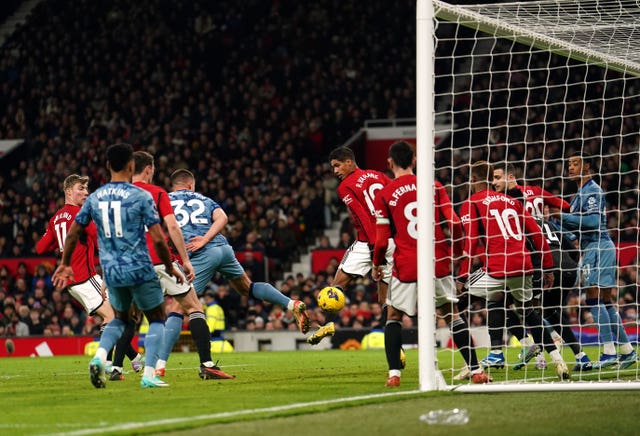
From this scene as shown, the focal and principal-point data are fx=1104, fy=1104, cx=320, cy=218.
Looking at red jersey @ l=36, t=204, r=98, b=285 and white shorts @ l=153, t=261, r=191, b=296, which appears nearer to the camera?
white shorts @ l=153, t=261, r=191, b=296

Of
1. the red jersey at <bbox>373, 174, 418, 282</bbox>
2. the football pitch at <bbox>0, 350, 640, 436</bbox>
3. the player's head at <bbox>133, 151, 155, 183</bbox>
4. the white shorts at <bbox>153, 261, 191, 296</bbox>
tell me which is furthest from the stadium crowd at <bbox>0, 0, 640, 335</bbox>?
the red jersey at <bbox>373, 174, 418, 282</bbox>

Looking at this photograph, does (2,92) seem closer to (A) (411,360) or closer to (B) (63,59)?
(B) (63,59)

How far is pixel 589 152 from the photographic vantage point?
2353cm

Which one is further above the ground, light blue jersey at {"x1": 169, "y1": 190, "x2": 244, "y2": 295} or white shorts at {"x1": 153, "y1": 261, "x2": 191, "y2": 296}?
light blue jersey at {"x1": 169, "y1": 190, "x2": 244, "y2": 295}

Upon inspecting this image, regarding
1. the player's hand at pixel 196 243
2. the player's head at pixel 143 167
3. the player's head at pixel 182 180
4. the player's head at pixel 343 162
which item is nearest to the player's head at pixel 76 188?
the player's head at pixel 182 180

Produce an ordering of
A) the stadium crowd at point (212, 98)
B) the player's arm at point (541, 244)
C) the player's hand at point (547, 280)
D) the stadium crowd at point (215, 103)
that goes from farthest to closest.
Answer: the stadium crowd at point (212, 98), the stadium crowd at point (215, 103), the player's hand at point (547, 280), the player's arm at point (541, 244)

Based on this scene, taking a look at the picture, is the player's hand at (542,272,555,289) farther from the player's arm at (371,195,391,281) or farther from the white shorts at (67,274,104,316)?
the white shorts at (67,274,104,316)

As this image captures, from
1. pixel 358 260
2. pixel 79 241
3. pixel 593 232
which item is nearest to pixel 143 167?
pixel 79 241

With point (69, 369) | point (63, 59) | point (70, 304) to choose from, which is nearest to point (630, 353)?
point (69, 369)

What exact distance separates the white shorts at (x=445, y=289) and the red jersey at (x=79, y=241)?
4.44 m

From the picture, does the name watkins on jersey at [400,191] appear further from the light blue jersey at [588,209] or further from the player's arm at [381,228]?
the light blue jersey at [588,209]

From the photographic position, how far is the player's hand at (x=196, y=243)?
11.2 meters

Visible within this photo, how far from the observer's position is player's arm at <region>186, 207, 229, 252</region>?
1120cm

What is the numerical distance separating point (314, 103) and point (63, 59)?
325 inches
